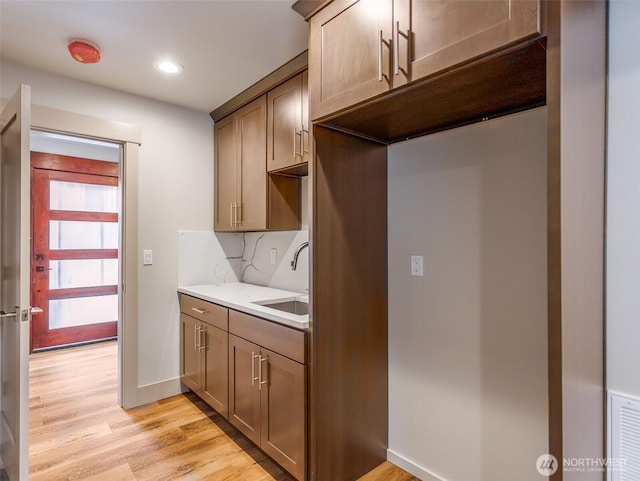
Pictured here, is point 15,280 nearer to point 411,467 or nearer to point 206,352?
point 206,352

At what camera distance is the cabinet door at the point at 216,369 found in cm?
227

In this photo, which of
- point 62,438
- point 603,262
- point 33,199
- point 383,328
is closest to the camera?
point 603,262

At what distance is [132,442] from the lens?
217 centimetres

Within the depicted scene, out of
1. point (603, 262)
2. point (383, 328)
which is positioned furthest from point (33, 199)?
point (603, 262)

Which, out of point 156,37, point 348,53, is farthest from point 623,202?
point 156,37

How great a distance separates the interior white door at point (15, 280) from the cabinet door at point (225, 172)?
Result: 4.39ft

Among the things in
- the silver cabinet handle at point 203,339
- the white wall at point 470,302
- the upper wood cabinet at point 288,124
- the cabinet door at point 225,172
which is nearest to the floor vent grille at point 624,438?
the white wall at point 470,302

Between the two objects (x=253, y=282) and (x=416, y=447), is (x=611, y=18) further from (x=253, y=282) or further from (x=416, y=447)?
(x=253, y=282)

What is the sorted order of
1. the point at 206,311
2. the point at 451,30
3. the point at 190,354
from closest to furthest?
the point at 451,30, the point at 206,311, the point at 190,354

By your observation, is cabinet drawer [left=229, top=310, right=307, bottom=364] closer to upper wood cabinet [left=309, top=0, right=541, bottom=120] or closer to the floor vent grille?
upper wood cabinet [left=309, top=0, right=541, bottom=120]

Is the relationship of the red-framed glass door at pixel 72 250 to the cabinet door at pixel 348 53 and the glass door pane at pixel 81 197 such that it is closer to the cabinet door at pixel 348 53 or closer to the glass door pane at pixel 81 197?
the glass door pane at pixel 81 197

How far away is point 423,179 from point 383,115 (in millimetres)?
436

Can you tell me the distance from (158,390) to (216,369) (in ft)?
2.40

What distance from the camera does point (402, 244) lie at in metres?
1.90
